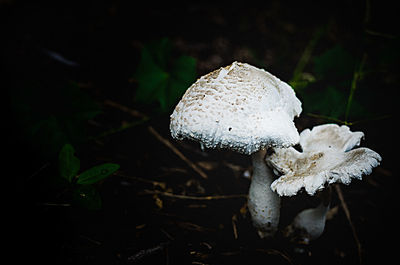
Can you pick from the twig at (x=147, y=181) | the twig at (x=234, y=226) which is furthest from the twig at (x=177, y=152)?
the twig at (x=234, y=226)

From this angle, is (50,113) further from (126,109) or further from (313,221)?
(313,221)

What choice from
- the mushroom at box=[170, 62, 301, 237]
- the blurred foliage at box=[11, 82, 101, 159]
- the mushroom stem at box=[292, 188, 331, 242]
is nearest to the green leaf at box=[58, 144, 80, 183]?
the blurred foliage at box=[11, 82, 101, 159]

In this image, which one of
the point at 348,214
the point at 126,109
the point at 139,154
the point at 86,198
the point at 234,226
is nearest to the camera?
the point at 86,198

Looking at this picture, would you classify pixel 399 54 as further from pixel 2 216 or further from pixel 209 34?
pixel 2 216

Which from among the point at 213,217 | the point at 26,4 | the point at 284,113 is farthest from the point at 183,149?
the point at 26,4

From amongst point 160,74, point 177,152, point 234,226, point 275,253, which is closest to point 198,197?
point 234,226

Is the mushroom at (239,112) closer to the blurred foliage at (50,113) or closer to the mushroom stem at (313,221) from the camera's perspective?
the mushroom stem at (313,221)

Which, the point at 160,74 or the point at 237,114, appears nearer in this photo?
the point at 237,114
